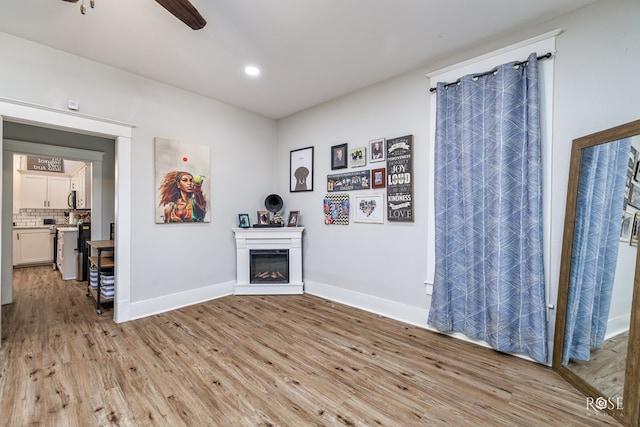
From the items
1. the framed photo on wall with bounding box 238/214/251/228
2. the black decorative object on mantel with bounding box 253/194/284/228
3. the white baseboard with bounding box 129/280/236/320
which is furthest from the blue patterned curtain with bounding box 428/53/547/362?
the white baseboard with bounding box 129/280/236/320

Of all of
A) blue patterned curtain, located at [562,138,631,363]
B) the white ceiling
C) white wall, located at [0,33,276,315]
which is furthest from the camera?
white wall, located at [0,33,276,315]

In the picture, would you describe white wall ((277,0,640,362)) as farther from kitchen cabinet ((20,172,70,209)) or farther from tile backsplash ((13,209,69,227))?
tile backsplash ((13,209,69,227))

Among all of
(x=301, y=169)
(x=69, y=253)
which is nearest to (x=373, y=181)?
(x=301, y=169)

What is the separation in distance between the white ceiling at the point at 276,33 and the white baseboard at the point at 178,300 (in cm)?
259

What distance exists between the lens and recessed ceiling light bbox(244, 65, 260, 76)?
2803mm

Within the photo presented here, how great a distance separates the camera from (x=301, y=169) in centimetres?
404

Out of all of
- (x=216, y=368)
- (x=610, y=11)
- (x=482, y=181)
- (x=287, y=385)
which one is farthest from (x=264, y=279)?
(x=610, y=11)

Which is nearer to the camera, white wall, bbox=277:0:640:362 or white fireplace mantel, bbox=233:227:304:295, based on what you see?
white wall, bbox=277:0:640:362

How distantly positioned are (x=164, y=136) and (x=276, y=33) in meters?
1.89

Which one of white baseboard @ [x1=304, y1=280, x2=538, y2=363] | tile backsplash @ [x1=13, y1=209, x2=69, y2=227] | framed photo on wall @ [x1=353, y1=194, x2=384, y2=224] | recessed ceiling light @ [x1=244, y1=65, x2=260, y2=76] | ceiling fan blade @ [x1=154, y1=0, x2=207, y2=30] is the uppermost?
recessed ceiling light @ [x1=244, y1=65, x2=260, y2=76]

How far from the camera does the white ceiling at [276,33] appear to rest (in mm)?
1971

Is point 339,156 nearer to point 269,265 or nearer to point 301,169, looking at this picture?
point 301,169

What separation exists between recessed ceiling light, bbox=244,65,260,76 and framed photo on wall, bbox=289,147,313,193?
1.28 metres

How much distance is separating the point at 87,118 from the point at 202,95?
51.0 inches
